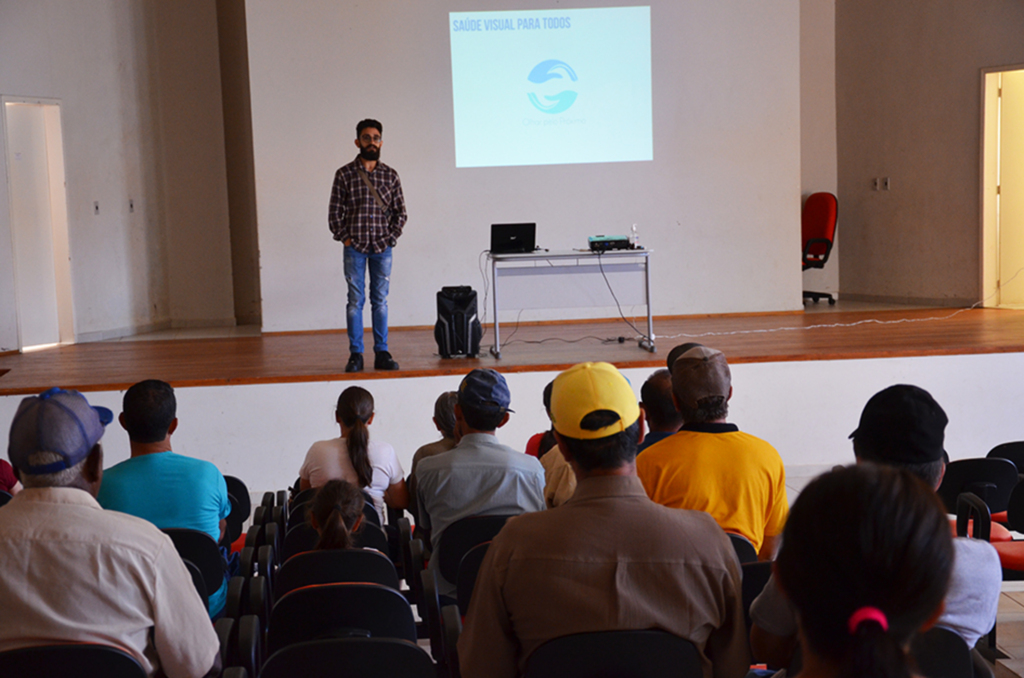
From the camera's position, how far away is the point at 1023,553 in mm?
2758

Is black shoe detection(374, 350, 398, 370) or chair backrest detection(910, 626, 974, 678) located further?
black shoe detection(374, 350, 398, 370)

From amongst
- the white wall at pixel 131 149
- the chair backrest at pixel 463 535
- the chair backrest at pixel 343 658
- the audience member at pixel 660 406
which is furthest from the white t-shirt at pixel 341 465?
the white wall at pixel 131 149

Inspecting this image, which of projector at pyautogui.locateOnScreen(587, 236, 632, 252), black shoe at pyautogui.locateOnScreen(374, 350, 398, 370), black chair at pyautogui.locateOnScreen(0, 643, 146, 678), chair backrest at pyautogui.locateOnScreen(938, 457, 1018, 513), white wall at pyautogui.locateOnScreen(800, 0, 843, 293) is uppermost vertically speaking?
white wall at pyautogui.locateOnScreen(800, 0, 843, 293)

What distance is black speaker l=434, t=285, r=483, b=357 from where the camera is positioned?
245 inches

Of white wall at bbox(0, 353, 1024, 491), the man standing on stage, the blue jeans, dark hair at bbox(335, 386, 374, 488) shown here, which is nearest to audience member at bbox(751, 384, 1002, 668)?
dark hair at bbox(335, 386, 374, 488)

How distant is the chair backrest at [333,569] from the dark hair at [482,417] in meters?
0.73

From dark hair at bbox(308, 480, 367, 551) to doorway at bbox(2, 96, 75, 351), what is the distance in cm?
693

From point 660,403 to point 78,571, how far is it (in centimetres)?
192

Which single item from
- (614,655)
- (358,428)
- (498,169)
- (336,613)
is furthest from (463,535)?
(498,169)

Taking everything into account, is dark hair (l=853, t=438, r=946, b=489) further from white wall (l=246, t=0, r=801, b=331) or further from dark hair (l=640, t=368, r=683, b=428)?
white wall (l=246, t=0, r=801, b=331)

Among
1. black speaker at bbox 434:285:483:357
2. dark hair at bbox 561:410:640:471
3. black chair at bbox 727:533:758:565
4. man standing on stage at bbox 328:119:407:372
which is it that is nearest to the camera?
dark hair at bbox 561:410:640:471

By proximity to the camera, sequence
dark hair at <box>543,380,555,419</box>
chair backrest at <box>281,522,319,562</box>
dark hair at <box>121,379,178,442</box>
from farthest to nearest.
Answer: dark hair at <box>121,379,178,442</box>
chair backrest at <box>281,522,319,562</box>
dark hair at <box>543,380,555,419</box>

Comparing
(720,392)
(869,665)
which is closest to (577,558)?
(869,665)

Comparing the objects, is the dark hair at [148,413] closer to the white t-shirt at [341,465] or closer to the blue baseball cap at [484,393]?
the white t-shirt at [341,465]
